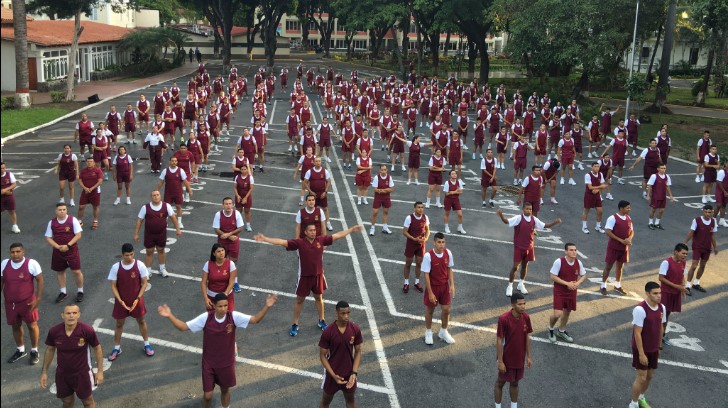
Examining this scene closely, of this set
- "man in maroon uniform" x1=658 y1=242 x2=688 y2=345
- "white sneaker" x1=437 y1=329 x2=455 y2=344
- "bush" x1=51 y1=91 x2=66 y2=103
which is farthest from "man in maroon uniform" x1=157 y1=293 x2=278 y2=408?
"bush" x1=51 y1=91 x2=66 y2=103

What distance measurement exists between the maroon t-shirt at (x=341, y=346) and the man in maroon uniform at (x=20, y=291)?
4.34 m

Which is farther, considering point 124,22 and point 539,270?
point 124,22

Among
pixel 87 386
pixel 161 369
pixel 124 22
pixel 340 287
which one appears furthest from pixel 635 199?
pixel 124 22

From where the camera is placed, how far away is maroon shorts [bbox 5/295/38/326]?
8.66 m

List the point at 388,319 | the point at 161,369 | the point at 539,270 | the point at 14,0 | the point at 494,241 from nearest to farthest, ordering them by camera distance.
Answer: the point at 161,369 < the point at 388,319 < the point at 539,270 < the point at 494,241 < the point at 14,0

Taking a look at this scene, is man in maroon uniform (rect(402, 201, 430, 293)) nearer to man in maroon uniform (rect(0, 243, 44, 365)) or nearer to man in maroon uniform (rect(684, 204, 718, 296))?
man in maroon uniform (rect(684, 204, 718, 296))

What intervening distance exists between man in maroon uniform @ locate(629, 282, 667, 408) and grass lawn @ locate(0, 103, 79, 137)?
25.4 metres

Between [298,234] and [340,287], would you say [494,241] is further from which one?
[298,234]

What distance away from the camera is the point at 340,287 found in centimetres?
1209

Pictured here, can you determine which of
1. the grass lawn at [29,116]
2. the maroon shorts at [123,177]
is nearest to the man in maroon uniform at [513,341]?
the maroon shorts at [123,177]

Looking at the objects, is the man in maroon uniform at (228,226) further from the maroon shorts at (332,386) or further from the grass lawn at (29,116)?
the grass lawn at (29,116)

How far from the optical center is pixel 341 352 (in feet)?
24.0

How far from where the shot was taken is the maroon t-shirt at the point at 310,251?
9672mm

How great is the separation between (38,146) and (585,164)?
21.3 m
